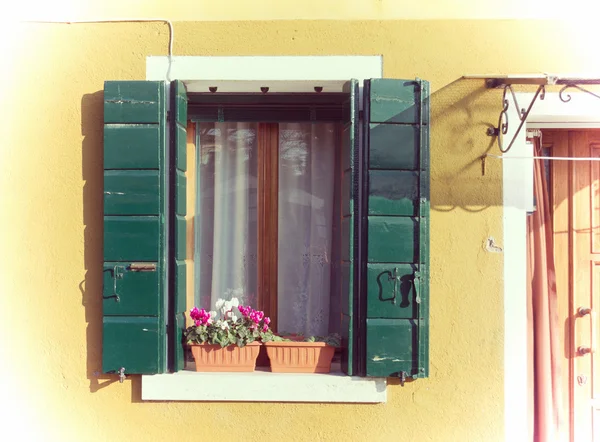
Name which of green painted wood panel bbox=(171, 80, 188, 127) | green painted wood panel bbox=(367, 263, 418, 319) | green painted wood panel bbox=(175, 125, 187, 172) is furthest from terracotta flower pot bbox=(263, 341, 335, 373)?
green painted wood panel bbox=(171, 80, 188, 127)

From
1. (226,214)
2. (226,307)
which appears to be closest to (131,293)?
(226,307)

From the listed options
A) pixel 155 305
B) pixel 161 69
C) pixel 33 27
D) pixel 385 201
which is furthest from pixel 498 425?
pixel 33 27

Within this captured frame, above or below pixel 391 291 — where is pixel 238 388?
below

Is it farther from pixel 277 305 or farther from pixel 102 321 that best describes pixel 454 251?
pixel 102 321

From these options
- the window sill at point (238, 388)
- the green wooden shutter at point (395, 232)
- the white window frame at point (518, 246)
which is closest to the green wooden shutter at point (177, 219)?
the window sill at point (238, 388)

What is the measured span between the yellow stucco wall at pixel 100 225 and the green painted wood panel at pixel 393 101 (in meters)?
0.16

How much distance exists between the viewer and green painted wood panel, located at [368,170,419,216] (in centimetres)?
443

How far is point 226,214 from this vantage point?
4.88m

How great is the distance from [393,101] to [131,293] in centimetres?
189

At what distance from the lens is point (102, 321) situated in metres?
4.49

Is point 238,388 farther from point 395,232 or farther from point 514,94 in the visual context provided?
point 514,94

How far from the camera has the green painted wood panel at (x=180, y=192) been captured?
14.7 feet

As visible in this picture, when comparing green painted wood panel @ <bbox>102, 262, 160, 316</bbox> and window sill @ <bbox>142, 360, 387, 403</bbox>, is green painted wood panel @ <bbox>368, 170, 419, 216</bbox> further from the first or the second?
green painted wood panel @ <bbox>102, 262, 160, 316</bbox>

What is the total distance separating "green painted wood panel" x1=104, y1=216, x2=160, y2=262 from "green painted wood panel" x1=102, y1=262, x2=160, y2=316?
0.25 feet
